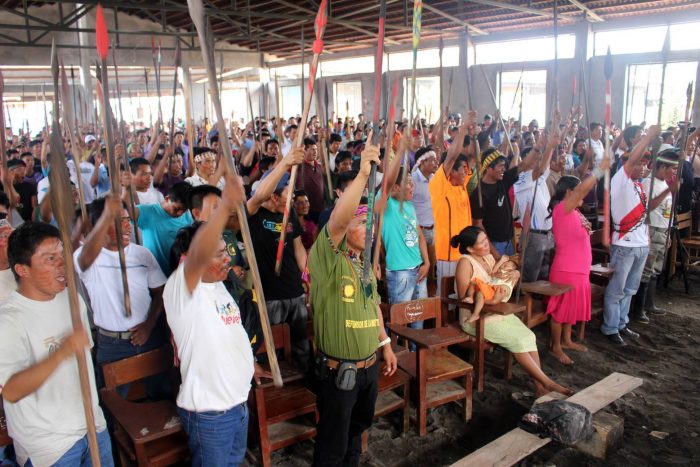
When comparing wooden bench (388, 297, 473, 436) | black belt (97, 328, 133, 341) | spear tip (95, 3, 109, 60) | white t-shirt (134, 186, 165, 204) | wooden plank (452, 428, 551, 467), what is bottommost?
wooden plank (452, 428, 551, 467)

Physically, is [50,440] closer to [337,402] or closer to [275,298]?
[337,402]

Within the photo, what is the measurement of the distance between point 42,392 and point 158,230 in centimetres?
159

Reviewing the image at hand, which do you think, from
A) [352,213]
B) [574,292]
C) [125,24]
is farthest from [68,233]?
[125,24]

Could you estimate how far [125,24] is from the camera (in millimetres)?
14328

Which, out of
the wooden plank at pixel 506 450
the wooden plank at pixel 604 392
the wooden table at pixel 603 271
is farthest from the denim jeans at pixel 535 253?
the wooden plank at pixel 506 450

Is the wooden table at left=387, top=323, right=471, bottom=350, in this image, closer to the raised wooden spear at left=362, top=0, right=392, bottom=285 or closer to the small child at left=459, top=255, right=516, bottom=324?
the small child at left=459, top=255, right=516, bottom=324

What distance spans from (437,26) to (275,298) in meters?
11.4

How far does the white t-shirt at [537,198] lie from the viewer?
14.7ft

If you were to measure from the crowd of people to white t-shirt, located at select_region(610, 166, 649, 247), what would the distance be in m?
0.01

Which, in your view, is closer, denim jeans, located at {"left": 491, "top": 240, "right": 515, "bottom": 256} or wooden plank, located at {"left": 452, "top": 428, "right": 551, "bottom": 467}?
wooden plank, located at {"left": 452, "top": 428, "right": 551, "bottom": 467}

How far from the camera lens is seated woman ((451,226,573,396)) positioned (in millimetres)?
3338

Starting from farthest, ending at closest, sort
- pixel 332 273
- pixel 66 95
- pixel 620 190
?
pixel 620 190 < pixel 66 95 < pixel 332 273

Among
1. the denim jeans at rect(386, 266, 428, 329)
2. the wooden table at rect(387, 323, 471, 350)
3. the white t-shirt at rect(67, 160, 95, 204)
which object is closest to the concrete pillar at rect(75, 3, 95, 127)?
the white t-shirt at rect(67, 160, 95, 204)

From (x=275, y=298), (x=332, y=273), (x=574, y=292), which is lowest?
(x=574, y=292)
